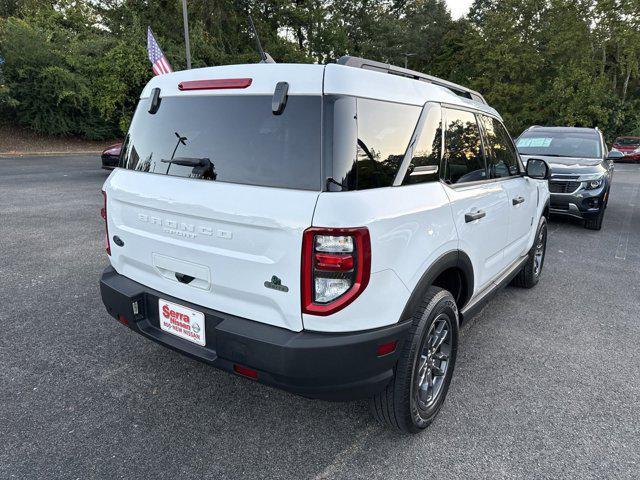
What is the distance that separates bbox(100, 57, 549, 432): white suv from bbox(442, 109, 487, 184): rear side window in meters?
0.02

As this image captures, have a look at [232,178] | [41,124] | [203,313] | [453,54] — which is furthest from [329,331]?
[453,54]

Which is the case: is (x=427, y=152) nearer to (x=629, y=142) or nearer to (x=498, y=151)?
(x=498, y=151)

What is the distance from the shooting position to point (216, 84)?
89.1 inches

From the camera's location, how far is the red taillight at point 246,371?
81.2 inches

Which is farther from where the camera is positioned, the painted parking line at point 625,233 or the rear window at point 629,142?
the rear window at point 629,142

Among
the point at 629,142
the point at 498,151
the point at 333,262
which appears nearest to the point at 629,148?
the point at 629,142

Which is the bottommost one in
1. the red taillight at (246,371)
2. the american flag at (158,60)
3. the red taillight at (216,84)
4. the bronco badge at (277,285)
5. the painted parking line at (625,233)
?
the painted parking line at (625,233)

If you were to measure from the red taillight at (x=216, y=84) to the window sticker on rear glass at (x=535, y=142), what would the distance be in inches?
302

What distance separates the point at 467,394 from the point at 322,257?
1645mm

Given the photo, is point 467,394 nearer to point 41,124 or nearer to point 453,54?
point 41,124

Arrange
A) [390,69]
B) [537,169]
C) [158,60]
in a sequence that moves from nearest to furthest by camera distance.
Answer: [390,69]
[537,169]
[158,60]

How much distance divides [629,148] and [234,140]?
27961 millimetres

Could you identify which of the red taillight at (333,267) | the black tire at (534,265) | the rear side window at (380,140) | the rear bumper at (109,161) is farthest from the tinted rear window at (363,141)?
the rear bumper at (109,161)

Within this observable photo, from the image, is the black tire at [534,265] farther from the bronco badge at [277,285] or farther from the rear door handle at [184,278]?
the rear door handle at [184,278]
